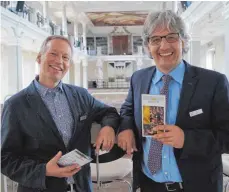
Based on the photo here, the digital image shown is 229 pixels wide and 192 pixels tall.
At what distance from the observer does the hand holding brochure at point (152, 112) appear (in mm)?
1516

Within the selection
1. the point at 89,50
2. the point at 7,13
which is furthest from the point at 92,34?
the point at 7,13

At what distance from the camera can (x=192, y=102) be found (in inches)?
63.2

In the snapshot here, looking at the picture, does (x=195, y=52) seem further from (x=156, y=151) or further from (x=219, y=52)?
(x=156, y=151)

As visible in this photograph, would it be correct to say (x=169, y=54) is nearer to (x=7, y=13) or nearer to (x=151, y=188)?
(x=151, y=188)

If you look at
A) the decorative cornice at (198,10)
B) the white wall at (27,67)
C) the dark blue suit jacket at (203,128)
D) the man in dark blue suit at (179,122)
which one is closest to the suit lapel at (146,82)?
the man in dark blue suit at (179,122)

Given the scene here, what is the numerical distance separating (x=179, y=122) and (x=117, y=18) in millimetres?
24881

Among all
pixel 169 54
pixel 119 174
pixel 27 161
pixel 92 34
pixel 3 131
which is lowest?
pixel 119 174

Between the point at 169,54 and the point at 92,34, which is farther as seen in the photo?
the point at 92,34

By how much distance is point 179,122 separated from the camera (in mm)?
1608

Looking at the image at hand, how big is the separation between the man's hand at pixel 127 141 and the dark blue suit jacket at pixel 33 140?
10 centimetres

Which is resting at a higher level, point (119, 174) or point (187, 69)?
point (187, 69)

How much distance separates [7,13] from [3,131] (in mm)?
9297

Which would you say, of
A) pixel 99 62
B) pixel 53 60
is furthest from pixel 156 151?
pixel 99 62

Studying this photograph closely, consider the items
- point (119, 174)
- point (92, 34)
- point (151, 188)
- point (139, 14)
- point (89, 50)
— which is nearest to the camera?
point (151, 188)
